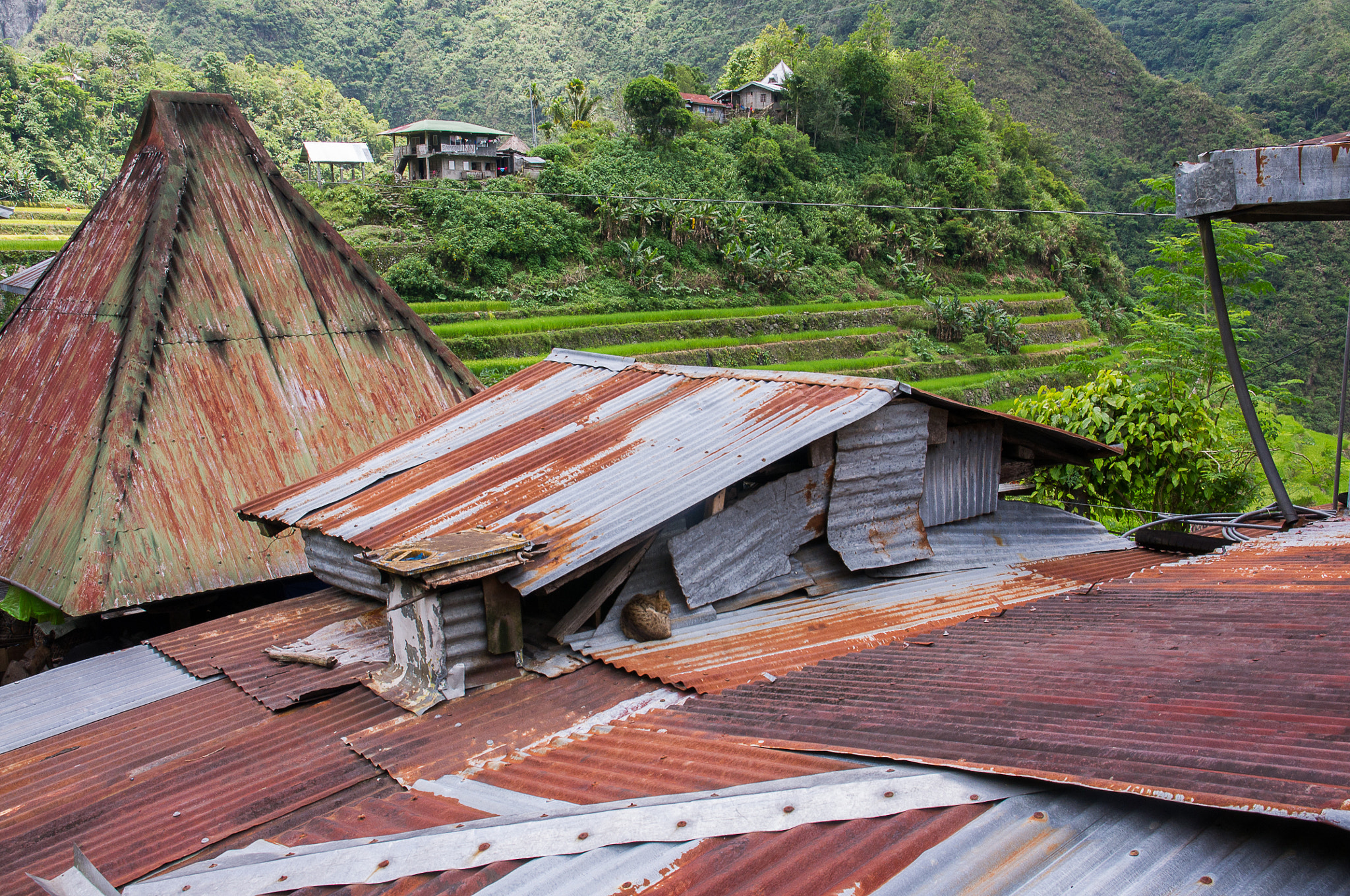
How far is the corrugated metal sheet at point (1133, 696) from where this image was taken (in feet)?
7.09

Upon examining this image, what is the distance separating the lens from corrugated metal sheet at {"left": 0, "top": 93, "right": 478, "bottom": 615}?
Answer: 7.57 meters

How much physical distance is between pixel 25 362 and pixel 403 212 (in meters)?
25.3

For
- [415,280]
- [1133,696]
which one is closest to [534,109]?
[415,280]

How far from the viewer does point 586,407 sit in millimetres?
7512

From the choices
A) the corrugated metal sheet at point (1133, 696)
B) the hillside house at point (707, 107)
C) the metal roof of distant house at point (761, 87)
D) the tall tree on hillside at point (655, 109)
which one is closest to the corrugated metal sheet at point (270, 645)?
the corrugated metal sheet at point (1133, 696)

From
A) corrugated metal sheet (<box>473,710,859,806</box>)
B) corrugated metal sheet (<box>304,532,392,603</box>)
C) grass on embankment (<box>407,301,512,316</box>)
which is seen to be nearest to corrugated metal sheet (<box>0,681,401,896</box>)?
corrugated metal sheet (<box>473,710,859,806</box>)

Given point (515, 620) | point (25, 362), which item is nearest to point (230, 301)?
point (25, 362)

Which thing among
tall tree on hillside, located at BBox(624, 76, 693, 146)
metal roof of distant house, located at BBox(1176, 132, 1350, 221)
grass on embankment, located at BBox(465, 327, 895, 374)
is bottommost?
grass on embankment, located at BBox(465, 327, 895, 374)

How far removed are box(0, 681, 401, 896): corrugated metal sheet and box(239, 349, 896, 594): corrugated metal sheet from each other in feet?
4.27

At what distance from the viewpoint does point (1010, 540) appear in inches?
294

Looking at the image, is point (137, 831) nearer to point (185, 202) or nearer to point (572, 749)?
point (572, 749)

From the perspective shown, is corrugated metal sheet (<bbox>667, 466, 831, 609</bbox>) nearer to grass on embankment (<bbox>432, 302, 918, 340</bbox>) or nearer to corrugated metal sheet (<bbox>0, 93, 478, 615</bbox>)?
corrugated metal sheet (<bbox>0, 93, 478, 615</bbox>)

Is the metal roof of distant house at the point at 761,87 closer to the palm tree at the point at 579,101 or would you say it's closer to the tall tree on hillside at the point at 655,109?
the palm tree at the point at 579,101

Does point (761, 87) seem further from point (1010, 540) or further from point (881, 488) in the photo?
point (881, 488)
